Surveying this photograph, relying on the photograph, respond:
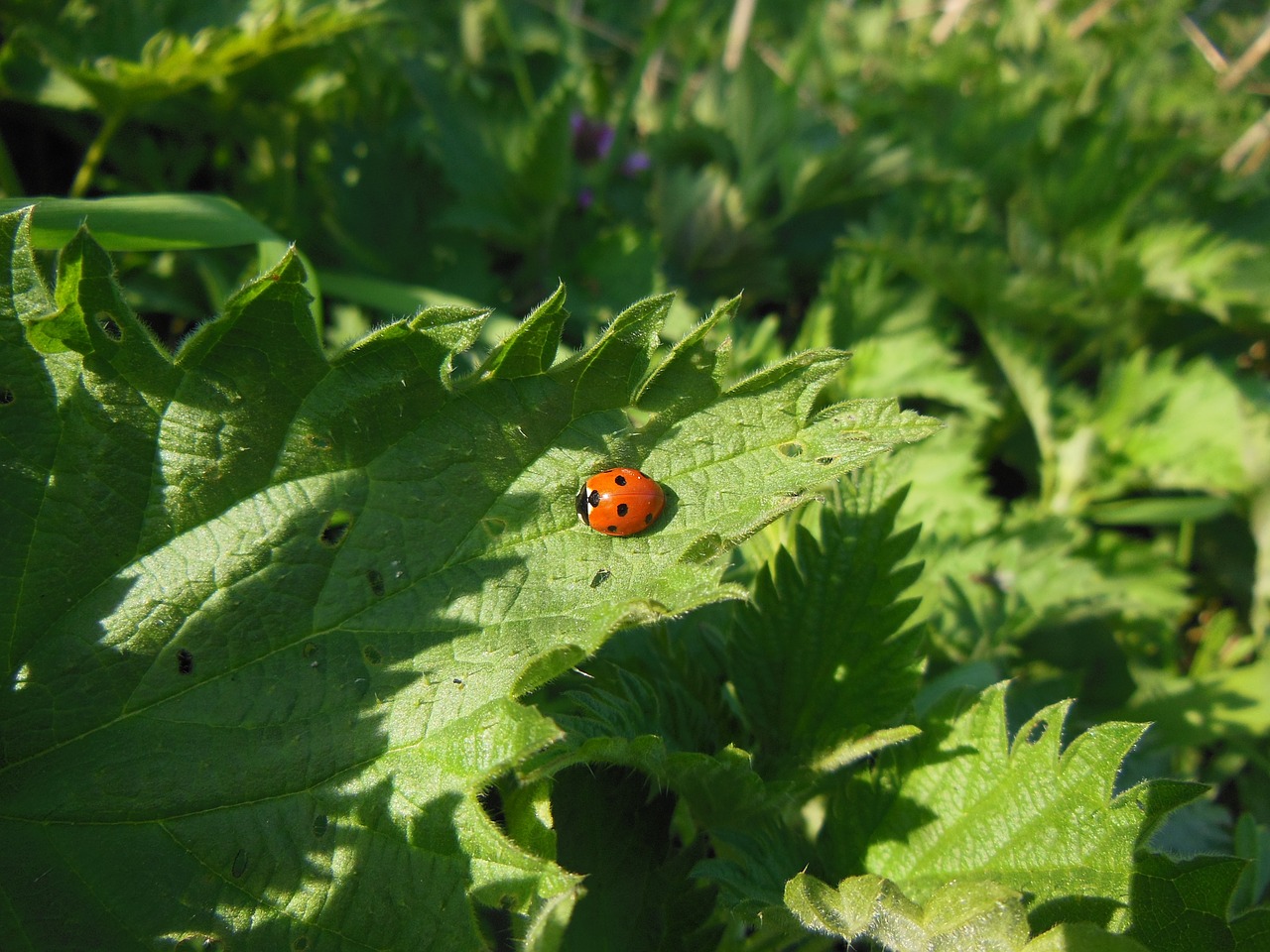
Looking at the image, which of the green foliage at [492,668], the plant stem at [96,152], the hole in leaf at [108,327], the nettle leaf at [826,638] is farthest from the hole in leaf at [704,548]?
the plant stem at [96,152]

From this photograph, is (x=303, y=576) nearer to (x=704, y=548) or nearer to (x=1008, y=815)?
(x=704, y=548)

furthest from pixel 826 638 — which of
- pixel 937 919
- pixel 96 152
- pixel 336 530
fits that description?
pixel 96 152

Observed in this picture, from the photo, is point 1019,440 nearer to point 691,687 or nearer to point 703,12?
point 691,687

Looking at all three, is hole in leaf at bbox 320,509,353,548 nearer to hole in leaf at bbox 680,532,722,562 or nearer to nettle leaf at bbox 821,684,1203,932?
hole in leaf at bbox 680,532,722,562

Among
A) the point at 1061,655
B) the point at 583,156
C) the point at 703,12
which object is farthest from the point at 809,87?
the point at 1061,655

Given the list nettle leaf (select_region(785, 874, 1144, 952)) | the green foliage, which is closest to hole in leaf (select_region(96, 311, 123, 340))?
the green foliage

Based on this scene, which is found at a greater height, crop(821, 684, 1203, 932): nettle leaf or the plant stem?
the plant stem
